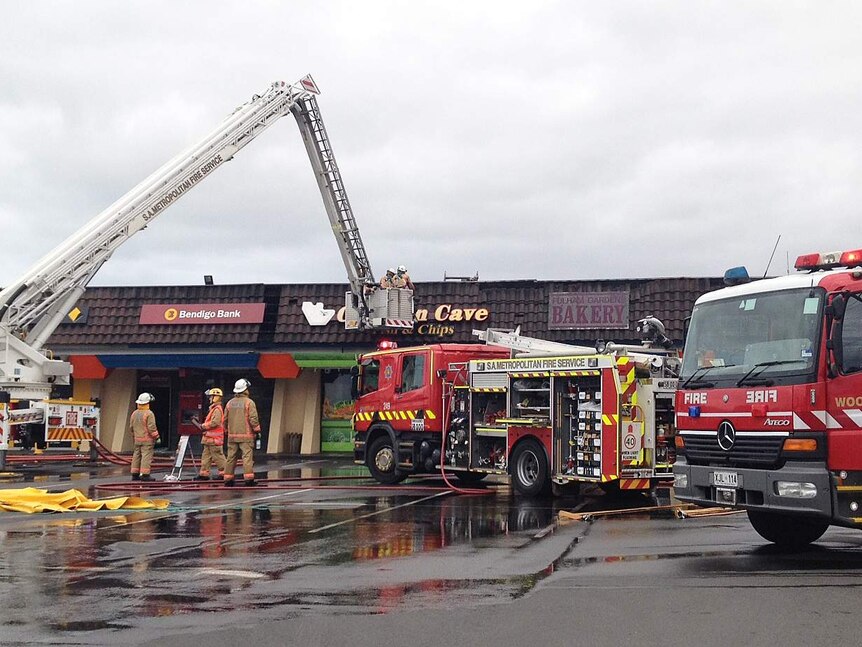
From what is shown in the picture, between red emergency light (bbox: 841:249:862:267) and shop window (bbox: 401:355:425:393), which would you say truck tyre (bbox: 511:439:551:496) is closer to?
shop window (bbox: 401:355:425:393)

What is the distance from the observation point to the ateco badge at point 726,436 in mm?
9594

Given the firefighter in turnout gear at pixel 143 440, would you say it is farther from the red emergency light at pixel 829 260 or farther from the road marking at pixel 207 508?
the red emergency light at pixel 829 260

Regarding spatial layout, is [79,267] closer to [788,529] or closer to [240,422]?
[240,422]

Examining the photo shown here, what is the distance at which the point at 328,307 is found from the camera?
96.1 ft

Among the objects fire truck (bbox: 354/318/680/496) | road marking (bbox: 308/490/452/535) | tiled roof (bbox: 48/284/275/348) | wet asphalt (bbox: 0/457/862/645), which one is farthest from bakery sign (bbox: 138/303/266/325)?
wet asphalt (bbox: 0/457/862/645)

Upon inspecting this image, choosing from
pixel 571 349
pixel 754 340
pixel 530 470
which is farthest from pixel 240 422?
pixel 754 340

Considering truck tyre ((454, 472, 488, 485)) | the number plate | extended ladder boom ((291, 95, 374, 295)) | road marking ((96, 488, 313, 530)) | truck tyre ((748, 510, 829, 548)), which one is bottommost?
road marking ((96, 488, 313, 530))

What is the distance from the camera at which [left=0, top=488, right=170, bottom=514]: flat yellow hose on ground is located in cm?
1409

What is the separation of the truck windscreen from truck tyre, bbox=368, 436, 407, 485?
9.42 metres

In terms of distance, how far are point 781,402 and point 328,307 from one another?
21128 millimetres

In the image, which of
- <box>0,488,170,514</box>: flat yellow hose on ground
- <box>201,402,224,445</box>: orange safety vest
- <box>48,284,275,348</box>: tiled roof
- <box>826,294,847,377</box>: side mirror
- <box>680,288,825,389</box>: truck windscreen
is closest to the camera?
<box>826,294,847,377</box>: side mirror

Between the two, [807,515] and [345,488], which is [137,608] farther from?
[345,488]

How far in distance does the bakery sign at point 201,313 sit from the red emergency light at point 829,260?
70.1 ft

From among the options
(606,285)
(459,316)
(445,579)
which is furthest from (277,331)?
(445,579)
